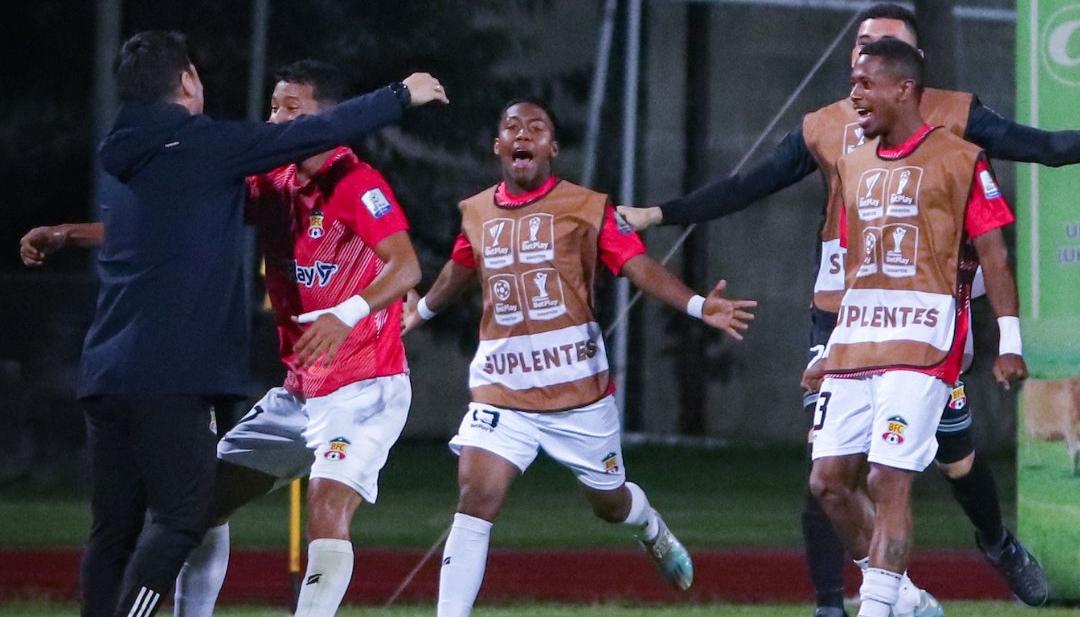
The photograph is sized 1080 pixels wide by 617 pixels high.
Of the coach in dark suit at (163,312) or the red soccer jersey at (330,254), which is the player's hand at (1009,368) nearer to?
the red soccer jersey at (330,254)

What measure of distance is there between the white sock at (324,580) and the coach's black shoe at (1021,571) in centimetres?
315

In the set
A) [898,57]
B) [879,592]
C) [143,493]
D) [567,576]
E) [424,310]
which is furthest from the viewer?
[567,576]

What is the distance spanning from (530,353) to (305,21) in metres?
12.2

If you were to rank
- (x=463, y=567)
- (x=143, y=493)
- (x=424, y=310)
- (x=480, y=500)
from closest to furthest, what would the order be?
(x=143, y=493) < (x=463, y=567) < (x=480, y=500) < (x=424, y=310)

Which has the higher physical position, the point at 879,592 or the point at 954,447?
the point at 954,447

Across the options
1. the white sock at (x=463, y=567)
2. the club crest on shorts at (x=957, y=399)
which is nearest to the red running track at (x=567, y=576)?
the club crest on shorts at (x=957, y=399)

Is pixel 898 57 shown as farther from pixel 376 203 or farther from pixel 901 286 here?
pixel 376 203

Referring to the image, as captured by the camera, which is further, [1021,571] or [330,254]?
[1021,571]

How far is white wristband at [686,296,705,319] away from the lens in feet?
20.5

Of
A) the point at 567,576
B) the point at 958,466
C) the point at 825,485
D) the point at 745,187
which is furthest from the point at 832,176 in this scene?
the point at 567,576

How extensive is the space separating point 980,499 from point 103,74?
37.1ft

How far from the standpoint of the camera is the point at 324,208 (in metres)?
5.96

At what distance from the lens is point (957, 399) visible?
6.90 m

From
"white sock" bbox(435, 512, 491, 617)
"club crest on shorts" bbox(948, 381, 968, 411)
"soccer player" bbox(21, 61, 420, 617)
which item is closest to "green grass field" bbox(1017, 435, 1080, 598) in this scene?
"club crest on shorts" bbox(948, 381, 968, 411)
